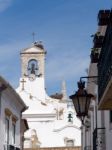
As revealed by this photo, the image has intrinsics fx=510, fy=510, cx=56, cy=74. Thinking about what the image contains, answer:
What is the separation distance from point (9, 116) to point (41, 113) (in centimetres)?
2925

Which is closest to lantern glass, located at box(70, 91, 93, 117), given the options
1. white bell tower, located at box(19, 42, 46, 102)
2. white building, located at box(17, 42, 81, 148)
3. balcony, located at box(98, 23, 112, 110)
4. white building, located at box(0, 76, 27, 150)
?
balcony, located at box(98, 23, 112, 110)

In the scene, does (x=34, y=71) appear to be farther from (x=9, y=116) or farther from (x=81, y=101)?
(x=81, y=101)

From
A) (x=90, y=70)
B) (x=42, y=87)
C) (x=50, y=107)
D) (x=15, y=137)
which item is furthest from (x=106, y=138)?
(x=42, y=87)

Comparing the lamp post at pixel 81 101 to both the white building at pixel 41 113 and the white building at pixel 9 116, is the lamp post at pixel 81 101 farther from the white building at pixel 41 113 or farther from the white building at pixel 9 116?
the white building at pixel 41 113

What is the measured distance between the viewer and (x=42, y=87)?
53.2 meters

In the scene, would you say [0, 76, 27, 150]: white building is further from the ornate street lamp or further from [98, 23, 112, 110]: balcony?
[98, 23, 112, 110]: balcony

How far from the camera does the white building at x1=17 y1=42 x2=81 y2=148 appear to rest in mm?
47062

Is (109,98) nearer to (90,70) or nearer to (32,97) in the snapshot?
(90,70)

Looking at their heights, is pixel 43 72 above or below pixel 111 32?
above

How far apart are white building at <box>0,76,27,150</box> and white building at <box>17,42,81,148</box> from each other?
23.3 meters

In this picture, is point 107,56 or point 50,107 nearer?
point 107,56

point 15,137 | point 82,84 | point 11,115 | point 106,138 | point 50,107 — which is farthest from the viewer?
point 50,107

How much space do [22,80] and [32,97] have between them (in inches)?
77.8

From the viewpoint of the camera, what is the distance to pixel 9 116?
19172 millimetres
